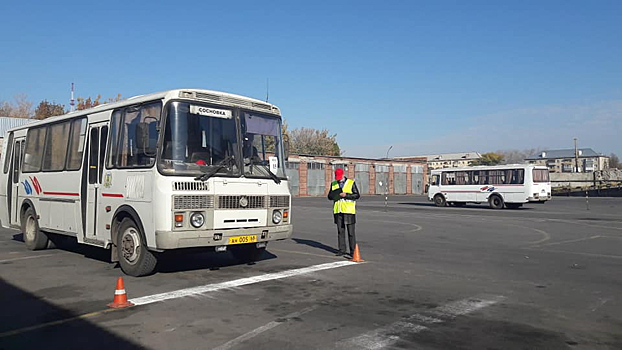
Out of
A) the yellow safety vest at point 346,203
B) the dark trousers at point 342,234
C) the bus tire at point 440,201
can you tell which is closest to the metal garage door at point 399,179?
the bus tire at point 440,201

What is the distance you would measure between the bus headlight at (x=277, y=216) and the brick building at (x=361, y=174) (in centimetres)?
4562

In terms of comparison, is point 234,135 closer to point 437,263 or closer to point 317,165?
point 437,263

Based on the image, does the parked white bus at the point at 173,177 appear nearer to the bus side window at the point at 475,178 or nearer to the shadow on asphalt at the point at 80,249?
the shadow on asphalt at the point at 80,249

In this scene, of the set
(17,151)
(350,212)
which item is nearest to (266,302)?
(350,212)

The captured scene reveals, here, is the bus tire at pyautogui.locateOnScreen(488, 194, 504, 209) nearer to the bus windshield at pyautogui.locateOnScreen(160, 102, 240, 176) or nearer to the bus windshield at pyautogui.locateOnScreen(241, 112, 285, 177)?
the bus windshield at pyautogui.locateOnScreen(241, 112, 285, 177)

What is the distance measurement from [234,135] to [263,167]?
0.83m

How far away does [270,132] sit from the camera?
A: 984 centimetres

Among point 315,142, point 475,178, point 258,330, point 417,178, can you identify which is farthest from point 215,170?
point 315,142

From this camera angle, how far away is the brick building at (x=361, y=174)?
2479 inches

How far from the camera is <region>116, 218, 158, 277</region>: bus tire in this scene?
28.3 feet

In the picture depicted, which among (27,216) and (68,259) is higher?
(27,216)

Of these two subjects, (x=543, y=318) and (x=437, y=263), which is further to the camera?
(x=437, y=263)

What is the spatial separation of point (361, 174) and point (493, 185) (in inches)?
1474

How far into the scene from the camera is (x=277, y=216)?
959 centimetres
